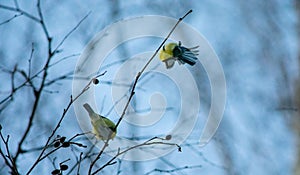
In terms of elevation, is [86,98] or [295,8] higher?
[295,8]

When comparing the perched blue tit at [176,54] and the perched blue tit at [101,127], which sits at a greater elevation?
the perched blue tit at [176,54]

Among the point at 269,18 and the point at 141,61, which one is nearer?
the point at 141,61

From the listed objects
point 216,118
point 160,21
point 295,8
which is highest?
point 295,8

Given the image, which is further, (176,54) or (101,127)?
(176,54)

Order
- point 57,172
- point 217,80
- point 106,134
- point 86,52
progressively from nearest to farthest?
1. point 57,172
2. point 106,134
3. point 86,52
4. point 217,80

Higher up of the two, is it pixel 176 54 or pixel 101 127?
pixel 176 54

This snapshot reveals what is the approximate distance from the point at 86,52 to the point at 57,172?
0.56 meters

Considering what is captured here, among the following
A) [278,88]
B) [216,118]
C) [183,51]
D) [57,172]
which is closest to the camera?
[57,172]

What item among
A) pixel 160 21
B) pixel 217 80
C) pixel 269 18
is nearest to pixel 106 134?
pixel 160 21

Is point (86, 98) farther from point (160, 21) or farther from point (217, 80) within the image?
point (217, 80)

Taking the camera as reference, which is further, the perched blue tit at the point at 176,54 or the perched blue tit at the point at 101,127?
the perched blue tit at the point at 176,54

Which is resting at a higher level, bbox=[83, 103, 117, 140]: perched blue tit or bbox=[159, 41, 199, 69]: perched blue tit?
bbox=[159, 41, 199, 69]: perched blue tit

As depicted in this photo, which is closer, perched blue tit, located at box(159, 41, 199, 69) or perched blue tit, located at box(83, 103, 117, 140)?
perched blue tit, located at box(83, 103, 117, 140)

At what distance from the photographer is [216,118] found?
364 centimetres
